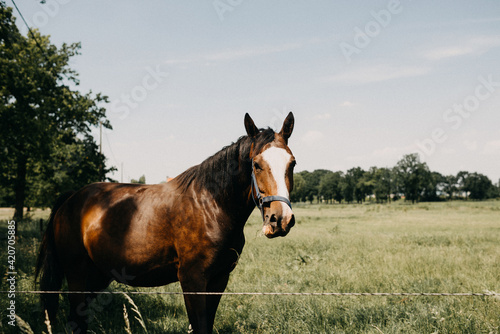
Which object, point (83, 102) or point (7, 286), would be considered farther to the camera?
point (83, 102)

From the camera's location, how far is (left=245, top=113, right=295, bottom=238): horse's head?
2396 mm

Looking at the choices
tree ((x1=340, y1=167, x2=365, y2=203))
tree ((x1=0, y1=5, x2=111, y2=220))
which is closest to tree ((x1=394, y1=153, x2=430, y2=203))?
tree ((x1=340, y1=167, x2=365, y2=203))

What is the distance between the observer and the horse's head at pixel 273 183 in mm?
2396

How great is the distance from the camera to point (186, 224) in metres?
3.02

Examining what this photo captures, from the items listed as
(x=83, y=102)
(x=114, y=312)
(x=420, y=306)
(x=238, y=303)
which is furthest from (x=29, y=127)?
(x=420, y=306)

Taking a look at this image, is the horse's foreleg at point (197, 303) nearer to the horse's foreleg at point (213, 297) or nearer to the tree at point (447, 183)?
the horse's foreleg at point (213, 297)

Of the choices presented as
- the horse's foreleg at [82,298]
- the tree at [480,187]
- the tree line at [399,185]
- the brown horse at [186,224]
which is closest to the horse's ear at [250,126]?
the brown horse at [186,224]

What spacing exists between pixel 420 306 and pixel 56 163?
24.6 meters

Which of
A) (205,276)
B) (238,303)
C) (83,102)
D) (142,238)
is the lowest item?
(238,303)

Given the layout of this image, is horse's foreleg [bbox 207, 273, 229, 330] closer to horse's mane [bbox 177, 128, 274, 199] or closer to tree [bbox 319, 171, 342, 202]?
horse's mane [bbox 177, 128, 274, 199]

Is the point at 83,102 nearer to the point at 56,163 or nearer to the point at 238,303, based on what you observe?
the point at 56,163

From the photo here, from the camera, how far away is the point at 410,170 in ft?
318

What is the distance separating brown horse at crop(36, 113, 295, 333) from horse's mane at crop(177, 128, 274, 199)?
0.4 inches

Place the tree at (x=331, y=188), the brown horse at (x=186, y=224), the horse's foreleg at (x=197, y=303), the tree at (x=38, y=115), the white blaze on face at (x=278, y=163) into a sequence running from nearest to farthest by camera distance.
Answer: the white blaze on face at (x=278, y=163) → the brown horse at (x=186, y=224) → the horse's foreleg at (x=197, y=303) → the tree at (x=38, y=115) → the tree at (x=331, y=188)
